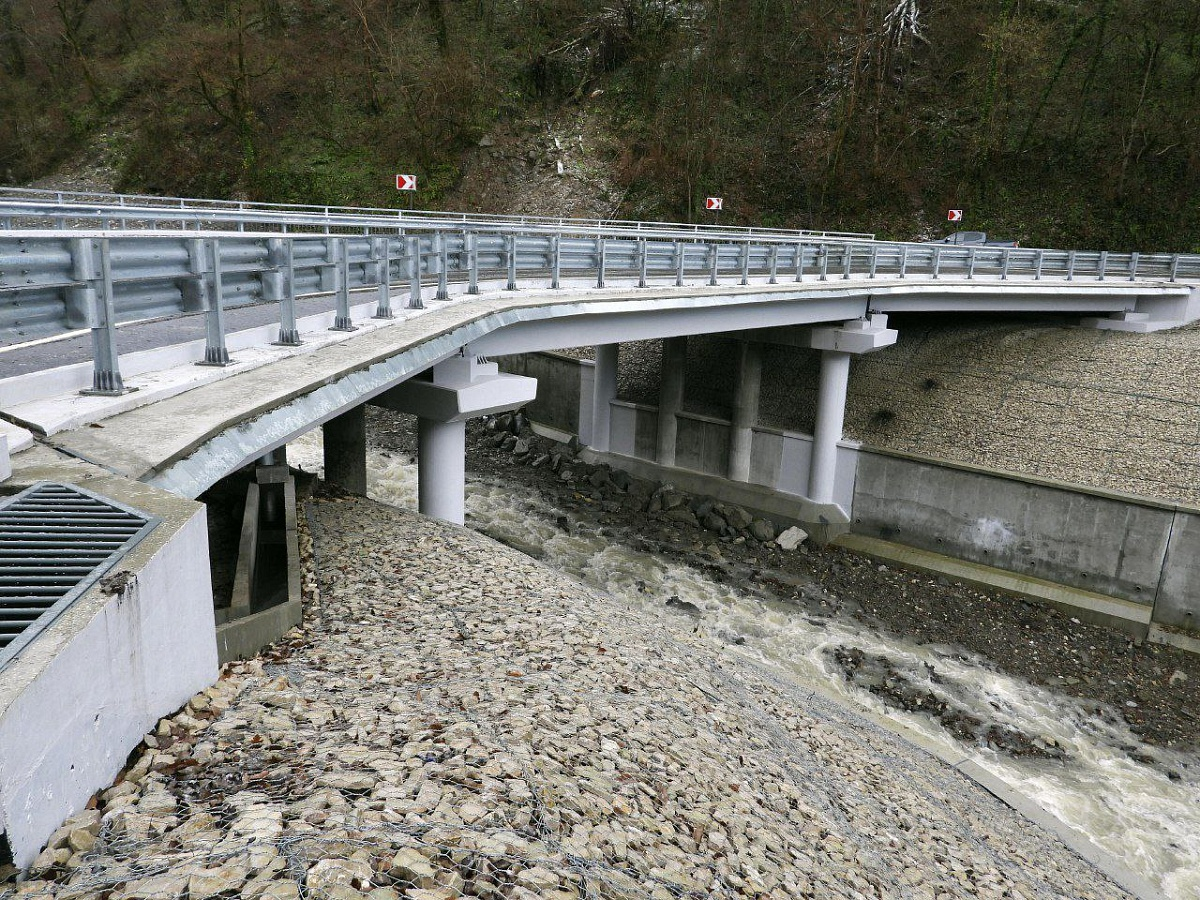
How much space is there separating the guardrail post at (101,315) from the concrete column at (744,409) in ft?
64.7

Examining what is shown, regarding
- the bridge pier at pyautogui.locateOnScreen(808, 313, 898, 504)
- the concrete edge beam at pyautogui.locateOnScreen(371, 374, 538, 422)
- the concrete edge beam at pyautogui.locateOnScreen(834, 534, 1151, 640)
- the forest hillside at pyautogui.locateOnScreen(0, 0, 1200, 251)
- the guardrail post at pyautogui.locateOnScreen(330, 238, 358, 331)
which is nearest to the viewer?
the guardrail post at pyautogui.locateOnScreen(330, 238, 358, 331)

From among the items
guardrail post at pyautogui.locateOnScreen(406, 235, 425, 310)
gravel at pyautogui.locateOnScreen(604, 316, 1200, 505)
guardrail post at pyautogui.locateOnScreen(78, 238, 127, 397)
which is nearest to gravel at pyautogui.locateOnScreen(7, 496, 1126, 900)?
guardrail post at pyautogui.locateOnScreen(78, 238, 127, 397)

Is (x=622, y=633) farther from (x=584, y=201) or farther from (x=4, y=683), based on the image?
(x=584, y=201)

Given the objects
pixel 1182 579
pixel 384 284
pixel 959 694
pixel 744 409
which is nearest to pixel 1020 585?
pixel 1182 579

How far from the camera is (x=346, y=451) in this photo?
1870 centimetres

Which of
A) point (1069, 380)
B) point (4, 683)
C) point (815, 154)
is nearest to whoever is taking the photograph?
point (4, 683)

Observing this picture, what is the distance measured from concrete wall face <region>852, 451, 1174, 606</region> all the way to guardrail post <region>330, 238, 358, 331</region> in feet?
52.9

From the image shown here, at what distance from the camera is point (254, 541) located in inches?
431

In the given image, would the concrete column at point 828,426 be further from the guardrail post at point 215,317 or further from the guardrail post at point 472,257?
the guardrail post at point 215,317

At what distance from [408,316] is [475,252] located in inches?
90.5

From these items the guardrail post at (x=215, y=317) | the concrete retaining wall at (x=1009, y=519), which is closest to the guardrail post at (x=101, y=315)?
the guardrail post at (x=215, y=317)

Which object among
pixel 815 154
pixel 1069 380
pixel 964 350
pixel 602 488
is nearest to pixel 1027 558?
pixel 1069 380

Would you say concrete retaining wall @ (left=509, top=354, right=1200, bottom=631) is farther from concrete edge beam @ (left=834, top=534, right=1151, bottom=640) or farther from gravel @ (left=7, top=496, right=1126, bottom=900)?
gravel @ (left=7, top=496, right=1126, bottom=900)

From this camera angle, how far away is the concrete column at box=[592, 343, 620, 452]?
26.7 m
